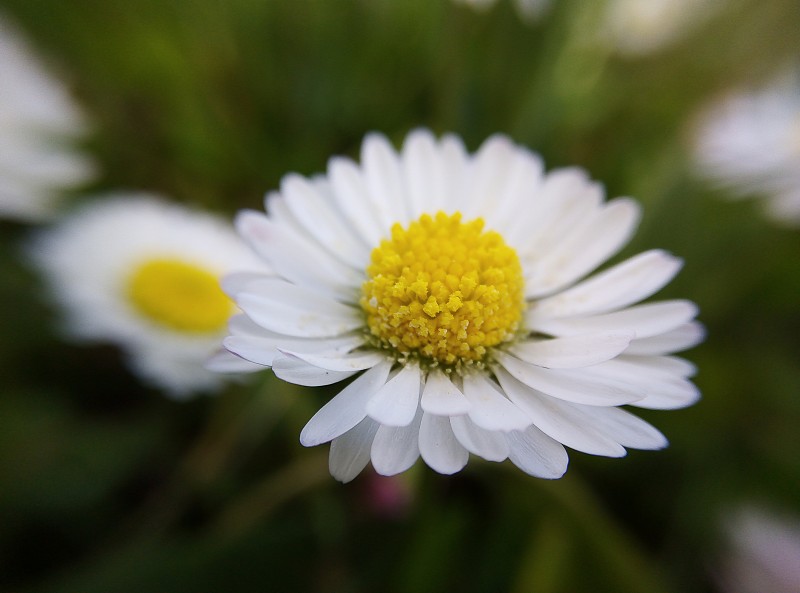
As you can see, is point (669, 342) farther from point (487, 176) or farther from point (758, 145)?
point (758, 145)

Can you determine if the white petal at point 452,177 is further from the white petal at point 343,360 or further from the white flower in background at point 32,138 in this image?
the white flower in background at point 32,138

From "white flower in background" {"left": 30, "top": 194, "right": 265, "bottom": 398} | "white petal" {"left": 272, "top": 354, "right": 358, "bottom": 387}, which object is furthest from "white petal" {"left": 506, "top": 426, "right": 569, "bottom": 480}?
"white flower in background" {"left": 30, "top": 194, "right": 265, "bottom": 398}

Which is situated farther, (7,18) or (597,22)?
(597,22)

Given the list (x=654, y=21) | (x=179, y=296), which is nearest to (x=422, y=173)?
(x=179, y=296)

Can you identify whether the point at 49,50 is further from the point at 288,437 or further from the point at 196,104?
the point at 288,437

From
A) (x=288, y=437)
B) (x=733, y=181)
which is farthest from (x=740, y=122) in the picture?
(x=288, y=437)

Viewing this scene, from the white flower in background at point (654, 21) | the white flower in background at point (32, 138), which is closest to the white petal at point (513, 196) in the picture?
the white flower in background at point (32, 138)

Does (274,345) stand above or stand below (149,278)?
below
